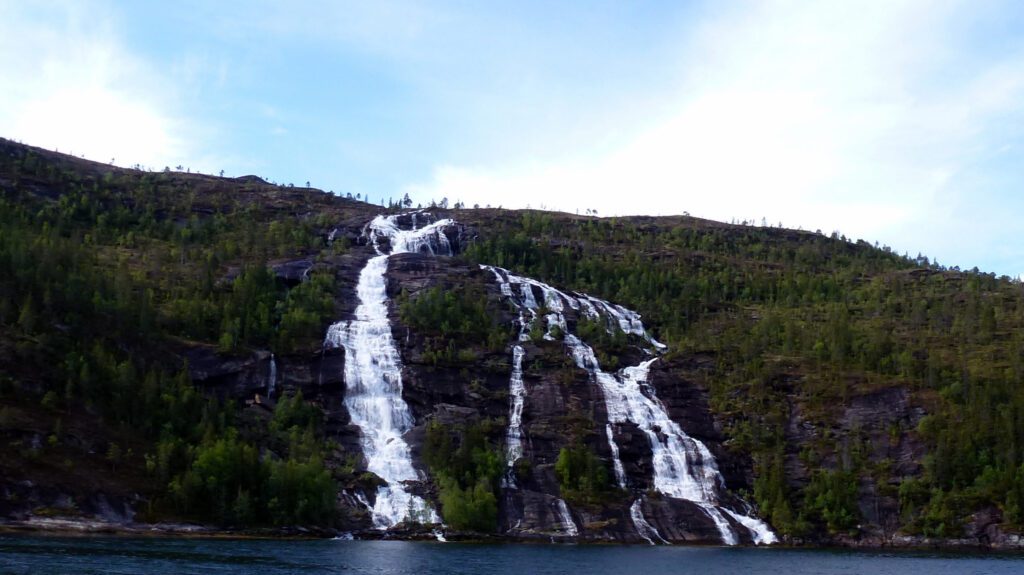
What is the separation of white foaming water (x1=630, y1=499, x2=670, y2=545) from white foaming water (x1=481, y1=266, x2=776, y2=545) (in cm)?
18

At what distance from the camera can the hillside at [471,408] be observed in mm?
105938

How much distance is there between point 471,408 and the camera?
136875 millimetres

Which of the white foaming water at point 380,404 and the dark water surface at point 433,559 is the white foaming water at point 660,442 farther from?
the white foaming water at point 380,404

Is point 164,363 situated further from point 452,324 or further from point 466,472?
point 452,324

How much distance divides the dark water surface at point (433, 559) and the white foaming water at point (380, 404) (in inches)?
377

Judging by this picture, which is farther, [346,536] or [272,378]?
[272,378]

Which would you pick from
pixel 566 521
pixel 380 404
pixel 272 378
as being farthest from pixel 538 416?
pixel 272 378

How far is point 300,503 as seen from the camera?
343 feet

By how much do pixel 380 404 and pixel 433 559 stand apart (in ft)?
173

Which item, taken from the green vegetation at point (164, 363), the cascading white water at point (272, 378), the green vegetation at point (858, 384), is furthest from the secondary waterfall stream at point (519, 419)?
the cascading white water at point (272, 378)

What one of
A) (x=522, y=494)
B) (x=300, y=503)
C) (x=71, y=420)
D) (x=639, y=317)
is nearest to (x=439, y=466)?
(x=522, y=494)

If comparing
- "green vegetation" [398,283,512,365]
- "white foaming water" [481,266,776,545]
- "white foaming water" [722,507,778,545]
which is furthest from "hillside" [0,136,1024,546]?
"white foaming water" [722,507,778,545]

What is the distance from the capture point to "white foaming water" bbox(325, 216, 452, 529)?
114 meters

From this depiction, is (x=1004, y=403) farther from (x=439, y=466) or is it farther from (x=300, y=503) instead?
(x=300, y=503)
